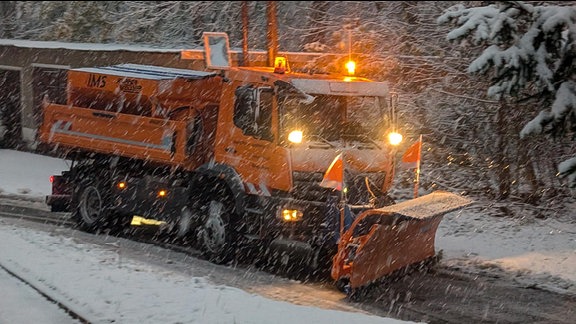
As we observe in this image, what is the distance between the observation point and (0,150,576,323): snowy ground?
7539mm

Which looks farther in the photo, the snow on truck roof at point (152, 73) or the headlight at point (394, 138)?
the snow on truck roof at point (152, 73)

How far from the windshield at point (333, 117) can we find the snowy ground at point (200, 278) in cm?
232

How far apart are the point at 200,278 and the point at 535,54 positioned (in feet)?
15.2

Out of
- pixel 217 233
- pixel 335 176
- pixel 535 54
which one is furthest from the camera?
pixel 217 233

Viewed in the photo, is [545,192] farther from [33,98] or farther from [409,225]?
[33,98]

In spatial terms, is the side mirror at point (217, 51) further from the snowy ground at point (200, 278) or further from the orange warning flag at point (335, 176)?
the snowy ground at point (200, 278)

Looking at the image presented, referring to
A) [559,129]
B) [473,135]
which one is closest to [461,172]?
[473,135]

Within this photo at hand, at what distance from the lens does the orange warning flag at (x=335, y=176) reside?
926 centimetres

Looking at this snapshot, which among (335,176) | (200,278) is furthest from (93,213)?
(335,176)

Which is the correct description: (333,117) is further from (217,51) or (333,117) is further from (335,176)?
(217,51)

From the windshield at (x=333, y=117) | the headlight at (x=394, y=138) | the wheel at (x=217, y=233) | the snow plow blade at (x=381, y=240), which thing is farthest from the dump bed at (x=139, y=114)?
the snow plow blade at (x=381, y=240)

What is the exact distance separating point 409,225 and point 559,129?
3.23 metres

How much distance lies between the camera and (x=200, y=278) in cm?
952

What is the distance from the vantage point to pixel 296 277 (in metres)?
10.6
